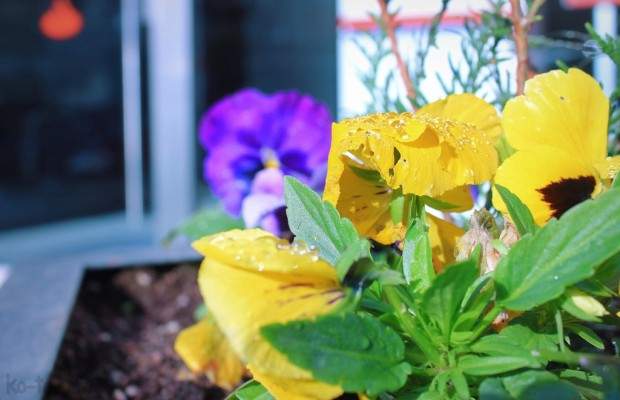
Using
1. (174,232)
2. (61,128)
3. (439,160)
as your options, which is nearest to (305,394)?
(439,160)

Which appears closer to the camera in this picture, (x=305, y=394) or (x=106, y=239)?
(x=305, y=394)

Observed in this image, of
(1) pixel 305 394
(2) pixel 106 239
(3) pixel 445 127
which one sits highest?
(3) pixel 445 127

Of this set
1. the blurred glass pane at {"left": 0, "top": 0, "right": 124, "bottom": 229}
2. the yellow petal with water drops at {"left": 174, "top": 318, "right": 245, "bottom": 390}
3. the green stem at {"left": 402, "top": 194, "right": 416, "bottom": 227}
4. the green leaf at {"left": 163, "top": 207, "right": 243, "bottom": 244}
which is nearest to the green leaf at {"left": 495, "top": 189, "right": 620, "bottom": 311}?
the green stem at {"left": 402, "top": 194, "right": 416, "bottom": 227}

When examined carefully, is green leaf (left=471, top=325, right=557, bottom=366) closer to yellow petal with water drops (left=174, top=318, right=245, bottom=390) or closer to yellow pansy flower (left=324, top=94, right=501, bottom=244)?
yellow pansy flower (left=324, top=94, right=501, bottom=244)

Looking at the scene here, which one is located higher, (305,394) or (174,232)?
(305,394)

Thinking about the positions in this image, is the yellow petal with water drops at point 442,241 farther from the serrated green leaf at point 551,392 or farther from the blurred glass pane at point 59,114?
the blurred glass pane at point 59,114

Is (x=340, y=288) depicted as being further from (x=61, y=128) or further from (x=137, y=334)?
(x=61, y=128)
